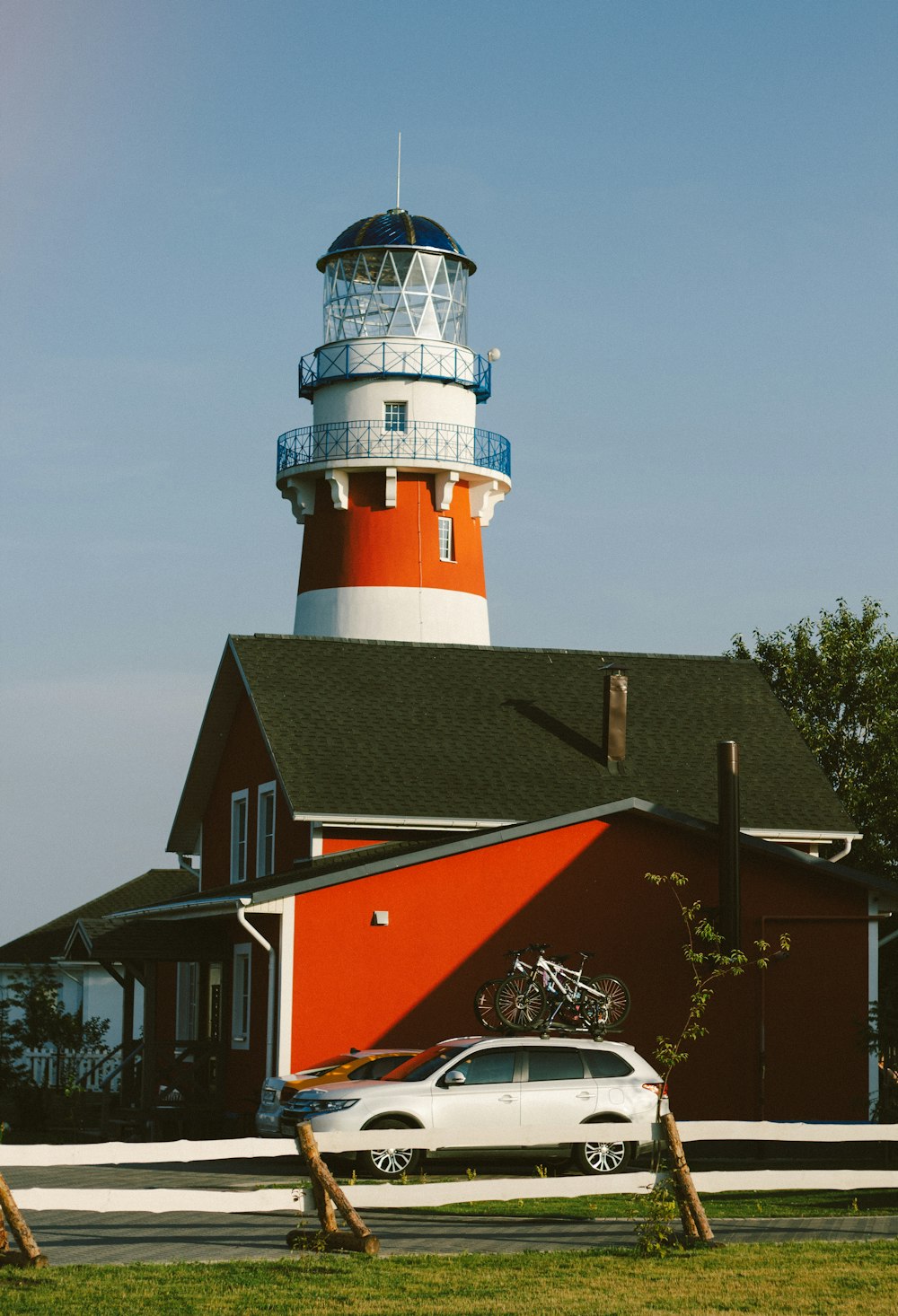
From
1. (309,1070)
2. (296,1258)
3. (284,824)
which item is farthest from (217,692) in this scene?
(296,1258)

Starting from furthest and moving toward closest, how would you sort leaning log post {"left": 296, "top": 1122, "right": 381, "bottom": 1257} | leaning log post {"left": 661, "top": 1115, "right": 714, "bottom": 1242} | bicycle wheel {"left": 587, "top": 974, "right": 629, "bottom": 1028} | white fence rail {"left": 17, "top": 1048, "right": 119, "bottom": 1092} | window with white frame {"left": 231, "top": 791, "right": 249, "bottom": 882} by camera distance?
white fence rail {"left": 17, "top": 1048, "right": 119, "bottom": 1092} < window with white frame {"left": 231, "top": 791, "right": 249, "bottom": 882} < bicycle wheel {"left": 587, "top": 974, "right": 629, "bottom": 1028} < leaning log post {"left": 661, "top": 1115, "right": 714, "bottom": 1242} < leaning log post {"left": 296, "top": 1122, "right": 381, "bottom": 1257}

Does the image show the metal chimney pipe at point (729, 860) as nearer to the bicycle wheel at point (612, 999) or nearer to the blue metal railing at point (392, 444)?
the bicycle wheel at point (612, 999)

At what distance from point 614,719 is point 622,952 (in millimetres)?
5256

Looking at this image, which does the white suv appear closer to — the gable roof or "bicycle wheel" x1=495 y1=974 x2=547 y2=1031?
"bicycle wheel" x1=495 y1=974 x2=547 y2=1031

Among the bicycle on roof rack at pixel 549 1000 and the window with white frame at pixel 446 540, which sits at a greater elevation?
the window with white frame at pixel 446 540

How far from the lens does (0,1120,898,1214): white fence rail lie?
12.9 m

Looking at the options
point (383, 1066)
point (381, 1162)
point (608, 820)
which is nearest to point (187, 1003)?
point (608, 820)

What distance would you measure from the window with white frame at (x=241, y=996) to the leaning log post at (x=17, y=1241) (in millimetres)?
14291

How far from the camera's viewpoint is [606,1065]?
773 inches

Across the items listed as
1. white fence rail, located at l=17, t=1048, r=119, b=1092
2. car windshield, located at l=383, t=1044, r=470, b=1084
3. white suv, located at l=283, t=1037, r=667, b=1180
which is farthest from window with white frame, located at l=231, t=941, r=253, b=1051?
white suv, located at l=283, t=1037, r=667, b=1180

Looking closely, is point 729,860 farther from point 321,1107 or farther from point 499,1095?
point 321,1107

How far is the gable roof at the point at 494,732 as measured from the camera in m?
28.3

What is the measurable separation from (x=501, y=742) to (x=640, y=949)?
509 cm

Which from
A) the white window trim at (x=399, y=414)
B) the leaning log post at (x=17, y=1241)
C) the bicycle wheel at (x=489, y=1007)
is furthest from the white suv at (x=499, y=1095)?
the white window trim at (x=399, y=414)
